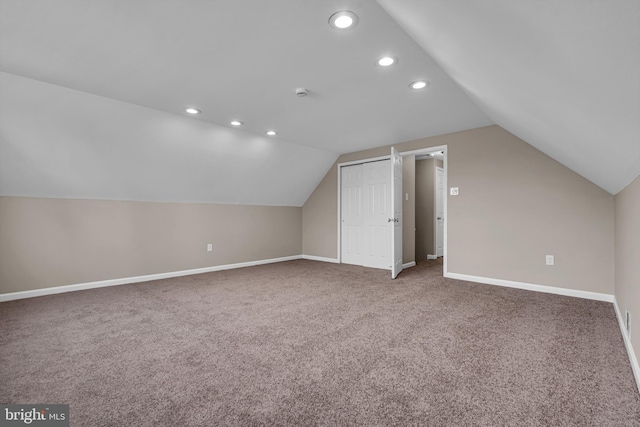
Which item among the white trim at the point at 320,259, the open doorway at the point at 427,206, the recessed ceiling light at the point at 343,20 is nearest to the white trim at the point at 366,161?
the open doorway at the point at 427,206

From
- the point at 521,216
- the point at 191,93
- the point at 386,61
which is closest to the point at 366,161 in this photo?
the point at 521,216

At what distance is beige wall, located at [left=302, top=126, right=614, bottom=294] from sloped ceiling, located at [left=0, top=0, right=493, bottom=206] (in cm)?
56

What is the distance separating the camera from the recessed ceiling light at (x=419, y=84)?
2721 mm

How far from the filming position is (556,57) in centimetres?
103

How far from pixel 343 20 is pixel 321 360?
2257 millimetres

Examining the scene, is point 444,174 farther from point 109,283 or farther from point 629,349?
point 109,283

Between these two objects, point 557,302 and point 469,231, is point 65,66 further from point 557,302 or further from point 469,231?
point 557,302

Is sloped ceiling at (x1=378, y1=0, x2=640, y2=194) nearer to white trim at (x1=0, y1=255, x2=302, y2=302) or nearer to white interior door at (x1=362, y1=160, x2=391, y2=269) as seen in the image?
white interior door at (x1=362, y1=160, x2=391, y2=269)

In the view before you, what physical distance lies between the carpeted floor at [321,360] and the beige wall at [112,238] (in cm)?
45

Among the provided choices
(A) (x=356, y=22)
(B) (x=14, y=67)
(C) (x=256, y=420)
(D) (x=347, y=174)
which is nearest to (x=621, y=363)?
(C) (x=256, y=420)

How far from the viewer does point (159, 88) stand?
2848 millimetres

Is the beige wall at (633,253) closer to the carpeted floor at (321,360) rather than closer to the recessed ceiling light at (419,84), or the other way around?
the carpeted floor at (321,360)

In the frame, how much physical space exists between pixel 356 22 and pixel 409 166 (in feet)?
13.4

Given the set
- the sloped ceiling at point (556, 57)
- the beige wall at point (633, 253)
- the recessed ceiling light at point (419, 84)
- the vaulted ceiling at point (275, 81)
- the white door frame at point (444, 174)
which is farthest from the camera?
the white door frame at point (444, 174)
